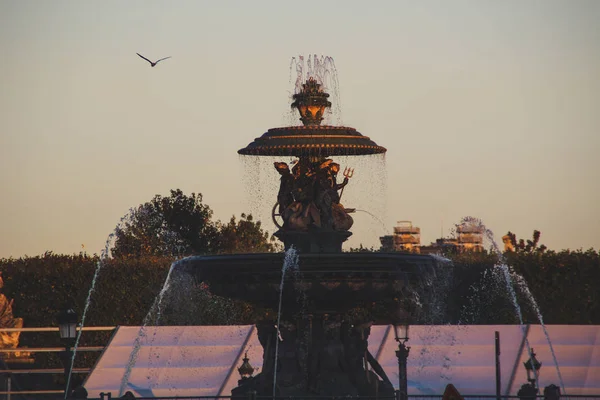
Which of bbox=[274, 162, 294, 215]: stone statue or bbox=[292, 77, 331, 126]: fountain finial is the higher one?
bbox=[292, 77, 331, 126]: fountain finial

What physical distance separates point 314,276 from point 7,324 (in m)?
21.2

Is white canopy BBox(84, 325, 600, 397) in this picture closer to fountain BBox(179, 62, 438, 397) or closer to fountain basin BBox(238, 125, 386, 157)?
fountain BBox(179, 62, 438, 397)

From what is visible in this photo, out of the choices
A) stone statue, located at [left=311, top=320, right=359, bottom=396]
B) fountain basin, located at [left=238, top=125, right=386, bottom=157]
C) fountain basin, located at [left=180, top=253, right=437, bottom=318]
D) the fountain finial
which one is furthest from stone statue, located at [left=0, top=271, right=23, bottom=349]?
stone statue, located at [left=311, top=320, right=359, bottom=396]

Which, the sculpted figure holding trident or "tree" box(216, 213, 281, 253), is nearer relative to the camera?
the sculpted figure holding trident

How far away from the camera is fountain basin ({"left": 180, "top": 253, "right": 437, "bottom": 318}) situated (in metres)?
23.8

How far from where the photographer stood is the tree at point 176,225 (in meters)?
77.0

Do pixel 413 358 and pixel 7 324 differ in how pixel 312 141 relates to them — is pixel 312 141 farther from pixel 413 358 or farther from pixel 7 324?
pixel 7 324

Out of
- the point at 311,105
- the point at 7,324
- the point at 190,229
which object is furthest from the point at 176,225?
the point at 311,105

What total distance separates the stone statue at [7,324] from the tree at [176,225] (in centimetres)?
3159

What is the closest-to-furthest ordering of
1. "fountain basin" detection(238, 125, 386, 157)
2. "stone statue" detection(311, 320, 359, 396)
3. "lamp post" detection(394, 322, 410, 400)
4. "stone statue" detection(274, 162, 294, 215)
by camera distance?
1. "stone statue" detection(311, 320, 359, 396)
2. "fountain basin" detection(238, 125, 386, 157)
3. "lamp post" detection(394, 322, 410, 400)
4. "stone statue" detection(274, 162, 294, 215)

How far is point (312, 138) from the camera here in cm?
2609

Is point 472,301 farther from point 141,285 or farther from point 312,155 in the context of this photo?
point 312,155

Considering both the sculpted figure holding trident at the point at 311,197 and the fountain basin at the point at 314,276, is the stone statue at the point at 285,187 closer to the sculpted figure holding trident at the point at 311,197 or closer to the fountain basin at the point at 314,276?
the sculpted figure holding trident at the point at 311,197

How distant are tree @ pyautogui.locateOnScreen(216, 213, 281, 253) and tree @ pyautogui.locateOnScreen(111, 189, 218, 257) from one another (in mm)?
554
